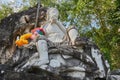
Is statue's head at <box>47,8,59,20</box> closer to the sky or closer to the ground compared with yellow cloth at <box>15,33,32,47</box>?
closer to the sky

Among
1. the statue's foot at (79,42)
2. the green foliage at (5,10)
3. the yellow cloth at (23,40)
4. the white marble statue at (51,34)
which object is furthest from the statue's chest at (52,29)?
the green foliage at (5,10)

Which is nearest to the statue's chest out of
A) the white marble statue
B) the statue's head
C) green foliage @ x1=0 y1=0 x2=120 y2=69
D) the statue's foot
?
the white marble statue

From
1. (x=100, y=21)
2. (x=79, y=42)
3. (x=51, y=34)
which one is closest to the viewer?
(x=79, y=42)

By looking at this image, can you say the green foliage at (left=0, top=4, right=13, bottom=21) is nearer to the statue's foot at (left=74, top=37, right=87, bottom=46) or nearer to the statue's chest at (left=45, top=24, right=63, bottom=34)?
the statue's chest at (left=45, top=24, right=63, bottom=34)

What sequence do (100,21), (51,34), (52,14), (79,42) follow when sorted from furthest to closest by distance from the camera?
1. (100,21)
2. (52,14)
3. (51,34)
4. (79,42)

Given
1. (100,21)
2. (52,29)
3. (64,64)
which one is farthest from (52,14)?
(100,21)

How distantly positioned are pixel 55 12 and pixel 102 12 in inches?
284

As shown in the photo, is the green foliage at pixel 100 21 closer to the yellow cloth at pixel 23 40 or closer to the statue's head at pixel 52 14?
the statue's head at pixel 52 14

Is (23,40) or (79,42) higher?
(23,40)

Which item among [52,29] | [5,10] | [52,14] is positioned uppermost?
[5,10]

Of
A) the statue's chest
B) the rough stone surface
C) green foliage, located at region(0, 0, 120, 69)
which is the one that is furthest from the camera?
green foliage, located at region(0, 0, 120, 69)

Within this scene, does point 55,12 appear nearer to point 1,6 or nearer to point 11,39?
point 11,39

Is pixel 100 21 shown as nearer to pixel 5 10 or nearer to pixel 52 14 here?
pixel 5 10

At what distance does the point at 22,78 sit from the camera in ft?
16.9
